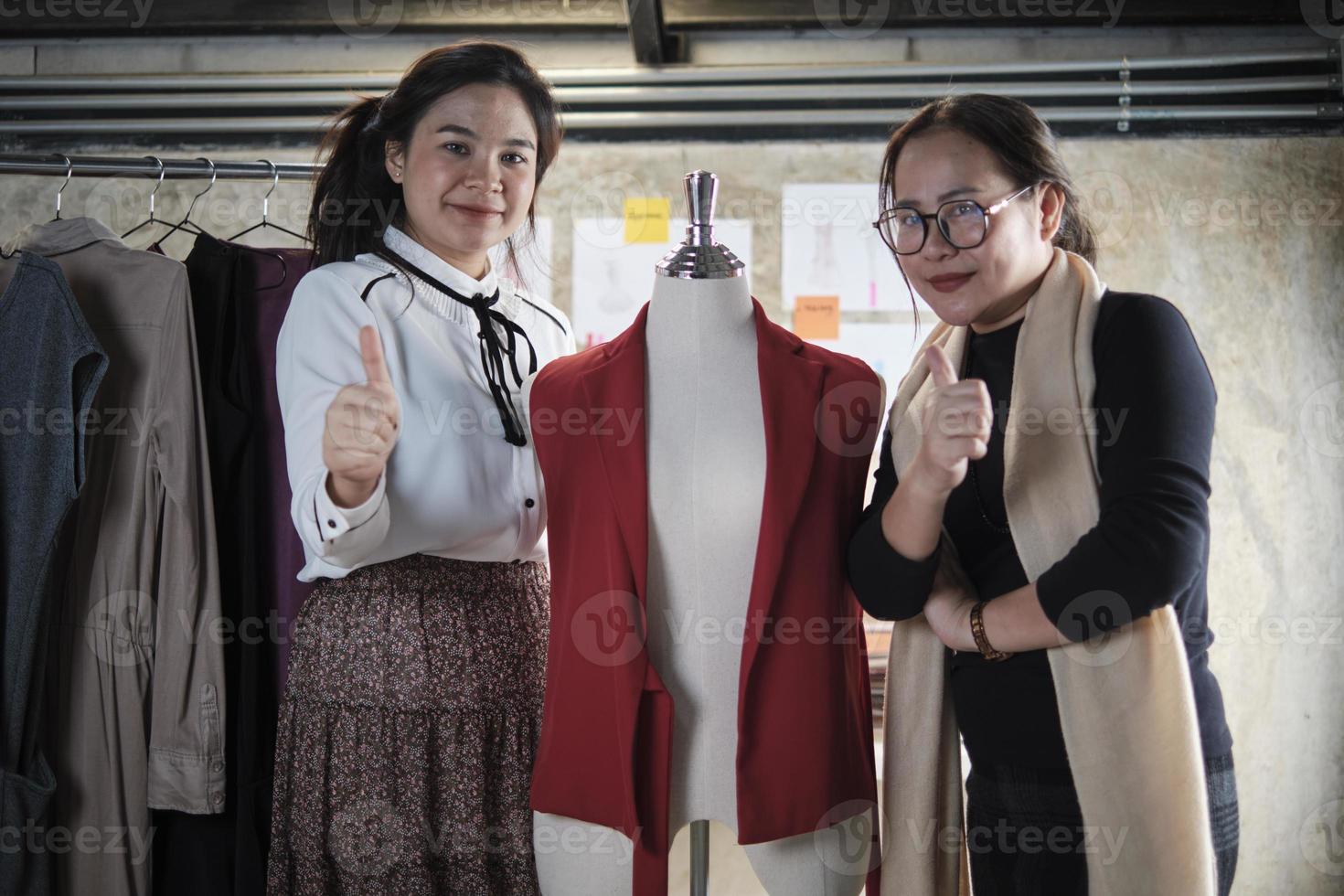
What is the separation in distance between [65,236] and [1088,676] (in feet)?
6.67

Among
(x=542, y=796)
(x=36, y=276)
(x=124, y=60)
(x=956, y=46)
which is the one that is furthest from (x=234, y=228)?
(x=542, y=796)

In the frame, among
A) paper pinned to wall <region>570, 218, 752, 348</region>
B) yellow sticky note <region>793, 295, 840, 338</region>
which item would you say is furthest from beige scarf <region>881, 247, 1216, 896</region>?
paper pinned to wall <region>570, 218, 752, 348</region>

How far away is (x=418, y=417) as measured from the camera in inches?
68.2

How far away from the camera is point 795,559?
59.1 inches

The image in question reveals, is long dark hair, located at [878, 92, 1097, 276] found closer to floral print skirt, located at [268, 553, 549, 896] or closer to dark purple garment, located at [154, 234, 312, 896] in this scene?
floral print skirt, located at [268, 553, 549, 896]

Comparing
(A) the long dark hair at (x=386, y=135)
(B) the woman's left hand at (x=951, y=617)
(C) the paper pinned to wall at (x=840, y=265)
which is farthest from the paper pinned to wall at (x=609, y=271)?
(B) the woman's left hand at (x=951, y=617)

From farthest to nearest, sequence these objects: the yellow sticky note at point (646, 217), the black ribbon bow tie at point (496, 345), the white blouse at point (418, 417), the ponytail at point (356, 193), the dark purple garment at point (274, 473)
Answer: the yellow sticky note at point (646, 217) → the dark purple garment at point (274, 473) → the ponytail at point (356, 193) → the black ribbon bow tie at point (496, 345) → the white blouse at point (418, 417)

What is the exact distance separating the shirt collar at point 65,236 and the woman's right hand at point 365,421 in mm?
1030

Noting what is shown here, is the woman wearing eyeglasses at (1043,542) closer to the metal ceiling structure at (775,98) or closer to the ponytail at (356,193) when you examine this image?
the ponytail at (356,193)

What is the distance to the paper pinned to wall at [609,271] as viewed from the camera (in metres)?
3.83

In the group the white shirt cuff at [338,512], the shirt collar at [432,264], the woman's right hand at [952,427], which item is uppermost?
the shirt collar at [432,264]

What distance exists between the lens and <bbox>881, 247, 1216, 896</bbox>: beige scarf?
141 cm

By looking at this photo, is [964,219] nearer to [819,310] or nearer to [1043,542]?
[1043,542]

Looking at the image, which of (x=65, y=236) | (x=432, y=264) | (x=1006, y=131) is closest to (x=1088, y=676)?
(x=1006, y=131)
